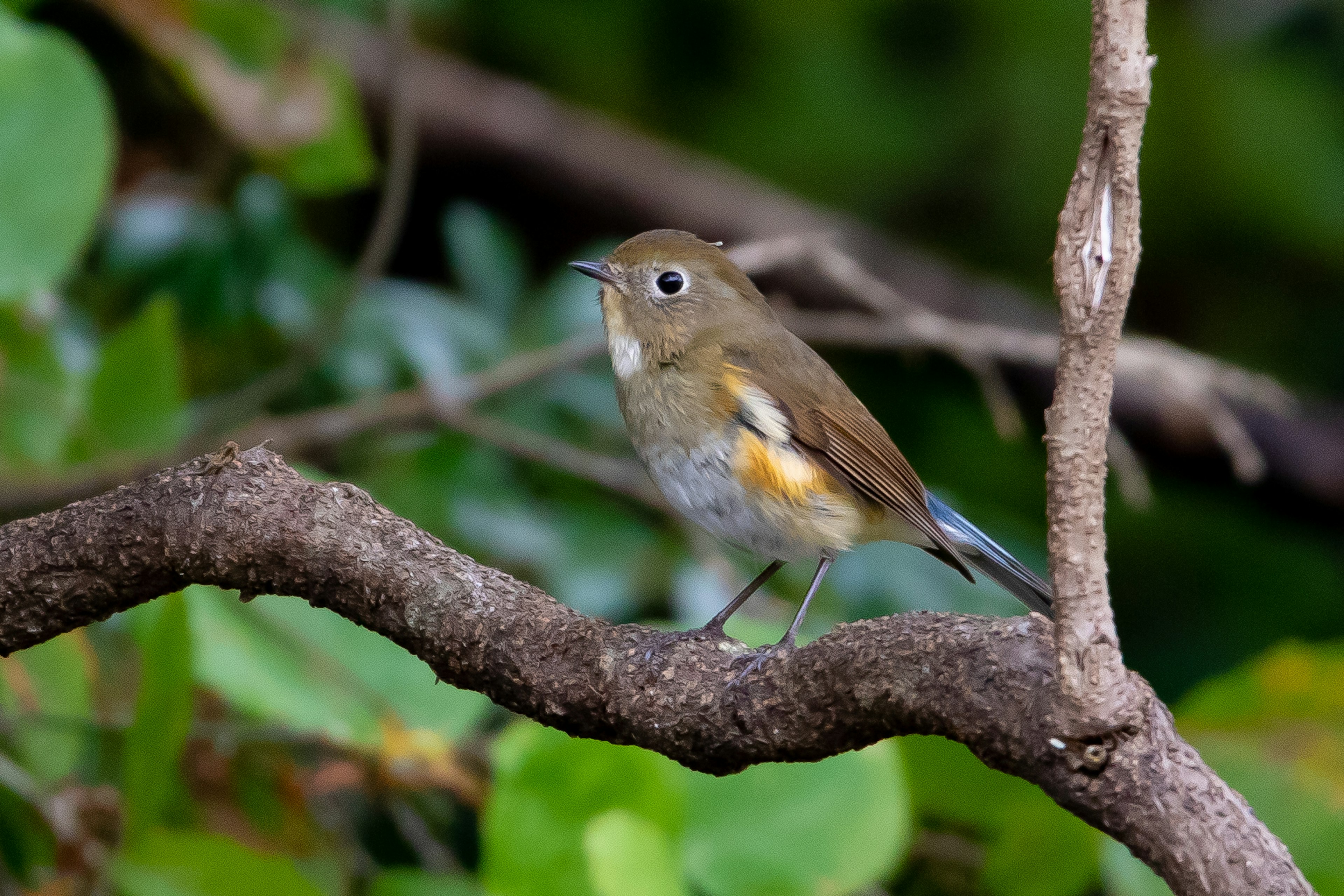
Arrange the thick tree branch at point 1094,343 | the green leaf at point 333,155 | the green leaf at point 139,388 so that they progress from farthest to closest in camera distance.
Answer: the green leaf at point 333,155 → the green leaf at point 139,388 → the thick tree branch at point 1094,343

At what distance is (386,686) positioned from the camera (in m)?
2.85

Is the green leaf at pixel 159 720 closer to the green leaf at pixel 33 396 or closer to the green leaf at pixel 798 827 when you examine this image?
the green leaf at pixel 798 827

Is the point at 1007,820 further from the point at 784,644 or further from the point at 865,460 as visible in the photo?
the point at 784,644

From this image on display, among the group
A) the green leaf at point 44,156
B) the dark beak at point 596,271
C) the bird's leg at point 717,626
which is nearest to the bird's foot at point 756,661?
the bird's leg at point 717,626

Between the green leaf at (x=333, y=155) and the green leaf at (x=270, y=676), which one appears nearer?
the green leaf at (x=270, y=676)

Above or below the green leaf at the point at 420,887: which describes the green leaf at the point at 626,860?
above

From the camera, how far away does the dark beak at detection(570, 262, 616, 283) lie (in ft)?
9.32

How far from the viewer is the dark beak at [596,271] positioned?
2.84 metres

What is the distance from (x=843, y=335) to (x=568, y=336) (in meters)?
1.16

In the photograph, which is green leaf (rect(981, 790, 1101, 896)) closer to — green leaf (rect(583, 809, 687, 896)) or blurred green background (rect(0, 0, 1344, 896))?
blurred green background (rect(0, 0, 1344, 896))

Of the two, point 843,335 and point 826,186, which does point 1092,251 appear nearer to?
point 843,335

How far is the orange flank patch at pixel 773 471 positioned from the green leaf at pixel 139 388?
158 cm

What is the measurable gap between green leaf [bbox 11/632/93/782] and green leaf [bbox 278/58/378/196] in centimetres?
164

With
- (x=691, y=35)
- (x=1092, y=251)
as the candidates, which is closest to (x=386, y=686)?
(x=1092, y=251)
